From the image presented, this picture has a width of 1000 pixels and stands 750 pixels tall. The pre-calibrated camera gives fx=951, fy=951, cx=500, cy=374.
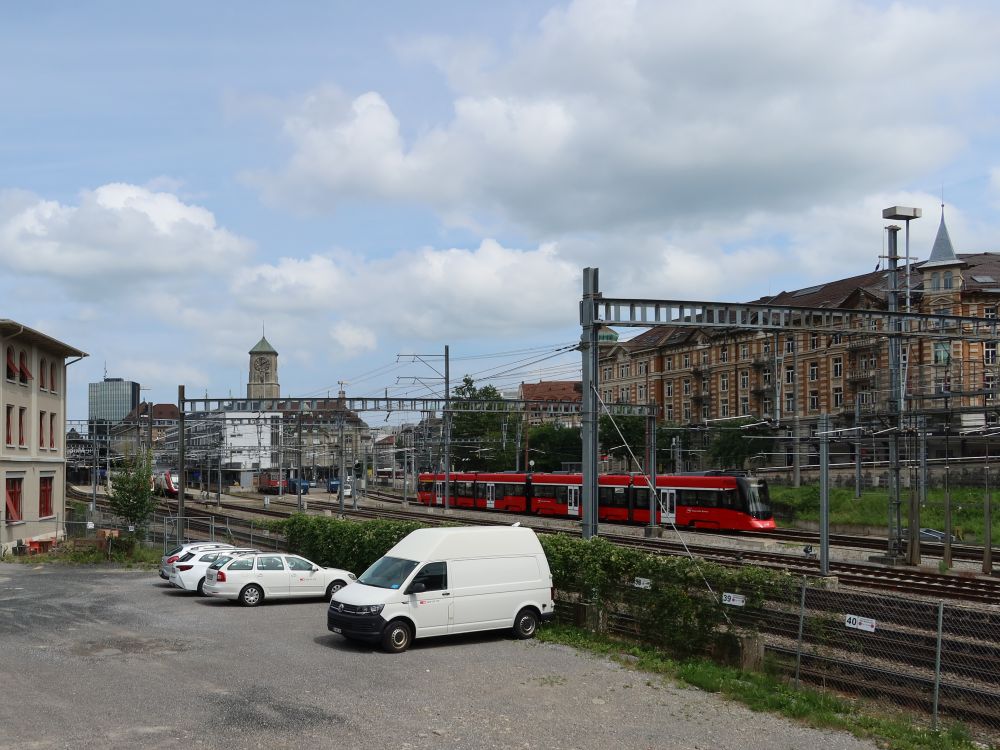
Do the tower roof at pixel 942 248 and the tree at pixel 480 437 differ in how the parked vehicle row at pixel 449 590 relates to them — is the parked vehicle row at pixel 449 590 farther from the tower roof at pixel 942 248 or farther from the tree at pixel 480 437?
the tree at pixel 480 437

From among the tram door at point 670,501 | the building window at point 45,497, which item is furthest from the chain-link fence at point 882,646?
the building window at point 45,497

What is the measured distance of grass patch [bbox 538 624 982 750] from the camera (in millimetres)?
10648

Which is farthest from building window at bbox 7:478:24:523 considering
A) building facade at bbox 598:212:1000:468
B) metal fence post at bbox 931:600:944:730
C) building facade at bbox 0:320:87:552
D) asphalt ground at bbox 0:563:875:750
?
metal fence post at bbox 931:600:944:730

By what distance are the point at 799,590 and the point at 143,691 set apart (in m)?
9.16

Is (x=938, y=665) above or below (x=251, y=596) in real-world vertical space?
A: above

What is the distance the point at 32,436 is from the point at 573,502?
25572 mm

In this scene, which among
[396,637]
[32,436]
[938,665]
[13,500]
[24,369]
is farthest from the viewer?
[32,436]

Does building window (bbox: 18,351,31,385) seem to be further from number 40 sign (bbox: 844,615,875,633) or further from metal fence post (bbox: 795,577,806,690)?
number 40 sign (bbox: 844,615,875,633)

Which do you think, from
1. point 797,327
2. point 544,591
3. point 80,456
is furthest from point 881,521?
point 80,456

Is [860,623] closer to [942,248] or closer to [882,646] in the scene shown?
[882,646]

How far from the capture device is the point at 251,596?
72.4 ft

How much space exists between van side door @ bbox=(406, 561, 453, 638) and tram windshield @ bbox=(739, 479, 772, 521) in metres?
24.1

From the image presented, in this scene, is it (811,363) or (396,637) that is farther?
(811,363)

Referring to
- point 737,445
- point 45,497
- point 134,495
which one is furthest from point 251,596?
point 737,445
